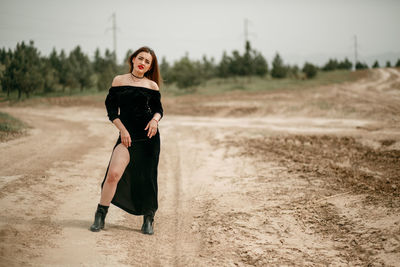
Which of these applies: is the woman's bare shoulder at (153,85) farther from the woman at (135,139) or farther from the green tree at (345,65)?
the green tree at (345,65)

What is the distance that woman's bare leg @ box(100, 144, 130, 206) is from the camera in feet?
12.3

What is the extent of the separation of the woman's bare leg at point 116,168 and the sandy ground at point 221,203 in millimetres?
570

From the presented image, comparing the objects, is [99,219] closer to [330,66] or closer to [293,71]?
[293,71]

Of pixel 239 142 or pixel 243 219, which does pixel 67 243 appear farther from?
pixel 239 142

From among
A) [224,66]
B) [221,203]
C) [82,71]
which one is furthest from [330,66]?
[221,203]

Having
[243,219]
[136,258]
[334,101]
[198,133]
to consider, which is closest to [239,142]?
[198,133]

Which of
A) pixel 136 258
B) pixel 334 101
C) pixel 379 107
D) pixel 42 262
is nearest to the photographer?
pixel 42 262

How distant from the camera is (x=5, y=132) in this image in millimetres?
10992

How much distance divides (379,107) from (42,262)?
16.1 m

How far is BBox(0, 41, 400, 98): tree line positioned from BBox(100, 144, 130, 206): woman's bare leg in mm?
9876

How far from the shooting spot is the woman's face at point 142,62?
384cm

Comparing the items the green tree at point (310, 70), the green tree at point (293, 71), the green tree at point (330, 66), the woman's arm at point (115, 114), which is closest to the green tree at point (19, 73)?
the woman's arm at point (115, 114)

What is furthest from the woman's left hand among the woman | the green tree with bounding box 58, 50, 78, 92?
the green tree with bounding box 58, 50, 78, 92

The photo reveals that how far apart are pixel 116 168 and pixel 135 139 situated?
37 cm
